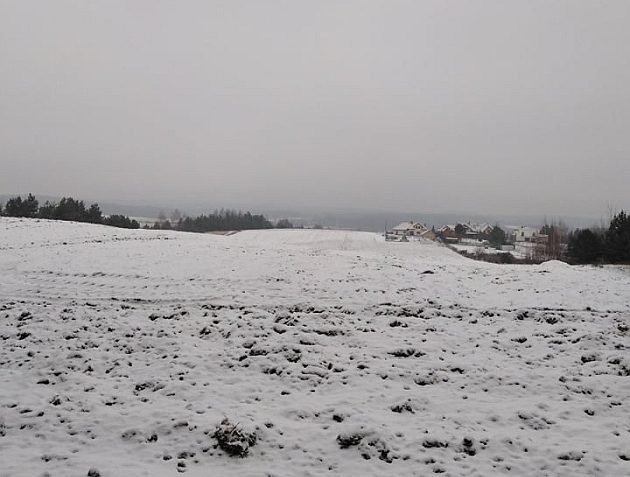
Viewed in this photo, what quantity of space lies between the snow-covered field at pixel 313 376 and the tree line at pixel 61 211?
183 ft

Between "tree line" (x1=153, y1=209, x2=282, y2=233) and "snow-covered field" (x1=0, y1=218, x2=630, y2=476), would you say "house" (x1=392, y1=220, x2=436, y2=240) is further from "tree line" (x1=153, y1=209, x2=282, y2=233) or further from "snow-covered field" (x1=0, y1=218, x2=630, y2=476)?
"snow-covered field" (x1=0, y1=218, x2=630, y2=476)

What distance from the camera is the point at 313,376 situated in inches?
349

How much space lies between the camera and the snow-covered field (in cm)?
637

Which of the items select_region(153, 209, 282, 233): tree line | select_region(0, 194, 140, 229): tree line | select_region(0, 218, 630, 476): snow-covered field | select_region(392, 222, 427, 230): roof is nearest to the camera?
select_region(0, 218, 630, 476): snow-covered field

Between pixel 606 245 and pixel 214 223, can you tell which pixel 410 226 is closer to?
pixel 214 223

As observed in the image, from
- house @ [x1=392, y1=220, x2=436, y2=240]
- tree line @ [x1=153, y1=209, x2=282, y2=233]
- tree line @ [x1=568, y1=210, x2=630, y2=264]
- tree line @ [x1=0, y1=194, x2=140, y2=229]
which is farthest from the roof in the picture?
tree line @ [x1=568, y1=210, x2=630, y2=264]

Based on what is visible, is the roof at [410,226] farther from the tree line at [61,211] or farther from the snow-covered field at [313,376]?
the snow-covered field at [313,376]

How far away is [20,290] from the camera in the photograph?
1445cm

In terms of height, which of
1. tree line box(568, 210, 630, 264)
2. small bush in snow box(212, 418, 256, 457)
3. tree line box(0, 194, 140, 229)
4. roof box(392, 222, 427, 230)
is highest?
roof box(392, 222, 427, 230)

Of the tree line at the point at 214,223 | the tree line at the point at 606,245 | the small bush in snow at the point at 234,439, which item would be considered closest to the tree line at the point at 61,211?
Answer: the tree line at the point at 214,223

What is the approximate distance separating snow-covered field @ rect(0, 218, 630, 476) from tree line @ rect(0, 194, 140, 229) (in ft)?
183

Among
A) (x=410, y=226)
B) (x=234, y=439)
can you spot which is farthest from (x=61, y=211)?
(x=410, y=226)

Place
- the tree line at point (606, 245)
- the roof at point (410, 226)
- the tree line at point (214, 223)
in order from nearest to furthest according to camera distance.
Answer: the tree line at point (606, 245) → the tree line at point (214, 223) → the roof at point (410, 226)

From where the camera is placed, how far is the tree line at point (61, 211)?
209ft
